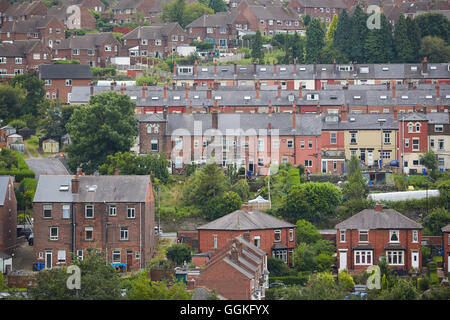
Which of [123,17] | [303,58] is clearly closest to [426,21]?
[303,58]

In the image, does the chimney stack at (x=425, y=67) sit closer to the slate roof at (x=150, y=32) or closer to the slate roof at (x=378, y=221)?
the slate roof at (x=150, y=32)

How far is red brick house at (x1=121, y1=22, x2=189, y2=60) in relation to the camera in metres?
123

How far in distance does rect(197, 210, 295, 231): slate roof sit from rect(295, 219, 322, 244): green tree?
712 mm

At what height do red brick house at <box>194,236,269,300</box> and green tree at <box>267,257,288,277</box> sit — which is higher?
red brick house at <box>194,236,269,300</box>

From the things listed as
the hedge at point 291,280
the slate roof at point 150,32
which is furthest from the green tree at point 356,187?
the slate roof at point 150,32

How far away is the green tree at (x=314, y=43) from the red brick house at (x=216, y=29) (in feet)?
43.8

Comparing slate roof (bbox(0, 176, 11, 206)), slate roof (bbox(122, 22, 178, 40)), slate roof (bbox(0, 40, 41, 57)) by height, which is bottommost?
slate roof (bbox(0, 176, 11, 206))

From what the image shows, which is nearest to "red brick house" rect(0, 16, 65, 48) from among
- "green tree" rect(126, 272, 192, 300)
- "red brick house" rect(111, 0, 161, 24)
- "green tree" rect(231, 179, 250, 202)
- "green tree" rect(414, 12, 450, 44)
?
"red brick house" rect(111, 0, 161, 24)

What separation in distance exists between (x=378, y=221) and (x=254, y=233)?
690 centimetres

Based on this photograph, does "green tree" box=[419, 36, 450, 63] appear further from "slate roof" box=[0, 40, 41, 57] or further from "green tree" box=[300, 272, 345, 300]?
"green tree" box=[300, 272, 345, 300]

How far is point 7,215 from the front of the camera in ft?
242

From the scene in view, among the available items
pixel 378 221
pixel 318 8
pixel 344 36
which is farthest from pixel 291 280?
pixel 318 8

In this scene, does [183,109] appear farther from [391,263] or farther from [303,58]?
[391,263]

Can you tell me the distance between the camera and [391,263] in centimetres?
7069
